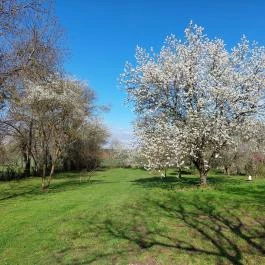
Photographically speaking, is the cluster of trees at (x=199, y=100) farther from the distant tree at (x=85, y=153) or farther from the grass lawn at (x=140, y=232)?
the distant tree at (x=85, y=153)

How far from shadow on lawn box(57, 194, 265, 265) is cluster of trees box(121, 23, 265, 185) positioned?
615 cm

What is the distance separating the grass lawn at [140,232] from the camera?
35.3 ft

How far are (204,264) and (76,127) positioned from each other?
2901 cm

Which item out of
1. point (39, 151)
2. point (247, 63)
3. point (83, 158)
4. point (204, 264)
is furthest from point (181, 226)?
point (83, 158)

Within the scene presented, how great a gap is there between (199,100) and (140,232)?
1171cm

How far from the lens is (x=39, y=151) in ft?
177

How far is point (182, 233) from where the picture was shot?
12945 mm

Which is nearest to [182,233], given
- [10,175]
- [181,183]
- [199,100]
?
[199,100]

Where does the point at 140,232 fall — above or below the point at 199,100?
below

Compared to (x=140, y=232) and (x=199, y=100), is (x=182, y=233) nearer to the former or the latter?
(x=140, y=232)

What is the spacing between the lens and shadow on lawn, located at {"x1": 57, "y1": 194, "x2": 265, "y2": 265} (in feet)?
35.8

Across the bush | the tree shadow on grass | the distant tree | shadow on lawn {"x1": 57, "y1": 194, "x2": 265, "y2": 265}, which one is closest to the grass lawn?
shadow on lawn {"x1": 57, "y1": 194, "x2": 265, "y2": 265}

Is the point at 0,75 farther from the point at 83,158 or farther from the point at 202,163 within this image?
the point at 83,158

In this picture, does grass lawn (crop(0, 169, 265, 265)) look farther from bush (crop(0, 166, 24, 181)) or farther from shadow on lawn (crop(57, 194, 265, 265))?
bush (crop(0, 166, 24, 181))
